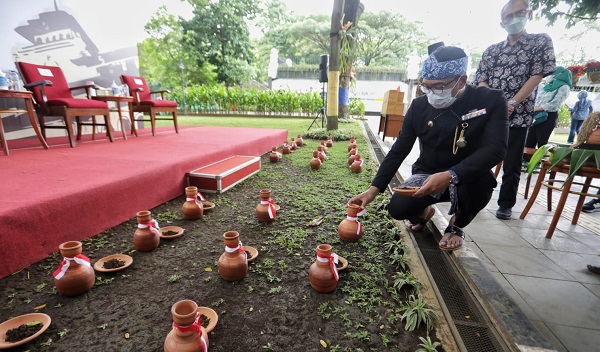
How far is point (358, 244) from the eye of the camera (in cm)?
202

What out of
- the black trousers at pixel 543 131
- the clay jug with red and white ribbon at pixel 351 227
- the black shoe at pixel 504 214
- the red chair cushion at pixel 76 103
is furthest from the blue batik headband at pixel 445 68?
the red chair cushion at pixel 76 103

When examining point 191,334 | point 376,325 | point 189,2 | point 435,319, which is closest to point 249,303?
point 191,334

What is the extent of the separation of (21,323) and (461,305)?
2.02m

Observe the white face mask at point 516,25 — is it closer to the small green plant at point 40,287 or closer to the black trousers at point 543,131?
the black trousers at point 543,131

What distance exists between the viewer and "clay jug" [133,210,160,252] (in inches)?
69.6

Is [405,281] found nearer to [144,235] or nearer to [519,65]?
[144,235]

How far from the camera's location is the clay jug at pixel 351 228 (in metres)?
1.97

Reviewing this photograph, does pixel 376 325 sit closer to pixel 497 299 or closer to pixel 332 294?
pixel 332 294

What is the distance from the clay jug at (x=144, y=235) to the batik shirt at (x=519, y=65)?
294cm

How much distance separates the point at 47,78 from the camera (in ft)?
13.1

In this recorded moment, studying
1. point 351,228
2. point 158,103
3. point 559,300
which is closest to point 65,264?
point 351,228

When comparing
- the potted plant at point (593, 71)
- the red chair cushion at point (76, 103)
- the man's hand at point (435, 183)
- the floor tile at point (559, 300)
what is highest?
the potted plant at point (593, 71)

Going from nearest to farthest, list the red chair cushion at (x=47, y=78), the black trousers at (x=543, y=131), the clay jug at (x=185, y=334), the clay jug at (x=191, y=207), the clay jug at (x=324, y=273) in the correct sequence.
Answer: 1. the clay jug at (x=185, y=334)
2. the clay jug at (x=324, y=273)
3. the clay jug at (x=191, y=207)
4. the red chair cushion at (x=47, y=78)
5. the black trousers at (x=543, y=131)

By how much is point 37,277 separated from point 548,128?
211 inches
